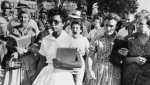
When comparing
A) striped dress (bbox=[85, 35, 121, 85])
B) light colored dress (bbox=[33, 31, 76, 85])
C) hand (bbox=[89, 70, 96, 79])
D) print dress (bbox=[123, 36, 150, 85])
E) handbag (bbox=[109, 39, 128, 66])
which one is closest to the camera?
light colored dress (bbox=[33, 31, 76, 85])

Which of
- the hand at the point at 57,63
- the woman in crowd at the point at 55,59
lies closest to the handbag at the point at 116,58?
the woman in crowd at the point at 55,59

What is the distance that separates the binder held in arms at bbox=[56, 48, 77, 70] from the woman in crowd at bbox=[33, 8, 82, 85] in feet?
0.16

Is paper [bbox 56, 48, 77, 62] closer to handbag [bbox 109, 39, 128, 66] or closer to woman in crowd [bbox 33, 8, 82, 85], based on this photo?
woman in crowd [bbox 33, 8, 82, 85]

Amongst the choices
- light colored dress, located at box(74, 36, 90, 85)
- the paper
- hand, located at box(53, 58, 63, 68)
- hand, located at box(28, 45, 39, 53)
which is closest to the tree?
light colored dress, located at box(74, 36, 90, 85)

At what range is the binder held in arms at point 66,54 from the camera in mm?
5164

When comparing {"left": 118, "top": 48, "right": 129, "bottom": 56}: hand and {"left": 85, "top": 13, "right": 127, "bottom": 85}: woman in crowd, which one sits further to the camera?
{"left": 85, "top": 13, "right": 127, "bottom": 85}: woman in crowd

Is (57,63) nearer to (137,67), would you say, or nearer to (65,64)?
(65,64)

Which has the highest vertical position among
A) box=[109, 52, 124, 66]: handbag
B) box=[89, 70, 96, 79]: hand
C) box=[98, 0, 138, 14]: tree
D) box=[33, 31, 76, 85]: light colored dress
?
box=[109, 52, 124, 66]: handbag

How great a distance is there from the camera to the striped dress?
5828 millimetres

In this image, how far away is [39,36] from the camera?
5969 millimetres

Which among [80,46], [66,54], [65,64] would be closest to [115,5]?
[80,46]

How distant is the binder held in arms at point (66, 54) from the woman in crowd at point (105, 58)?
848 millimetres

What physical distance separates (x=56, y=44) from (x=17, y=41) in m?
0.84

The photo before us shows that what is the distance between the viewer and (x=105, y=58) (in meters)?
5.92
